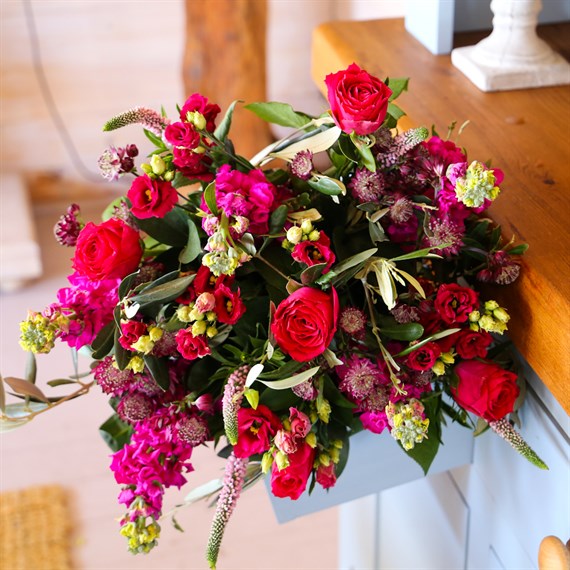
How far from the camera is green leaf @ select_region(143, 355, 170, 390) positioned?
0.71 metres

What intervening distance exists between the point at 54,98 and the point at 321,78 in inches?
79.8

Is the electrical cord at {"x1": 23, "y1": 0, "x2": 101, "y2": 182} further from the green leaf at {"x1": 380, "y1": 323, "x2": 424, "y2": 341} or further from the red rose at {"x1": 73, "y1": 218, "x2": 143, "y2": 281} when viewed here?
the green leaf at {"x1": 380, "y1": 323, "x2": 424, "y2": 341}

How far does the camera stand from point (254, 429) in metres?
0.68

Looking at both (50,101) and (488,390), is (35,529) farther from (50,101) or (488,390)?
(50,101)

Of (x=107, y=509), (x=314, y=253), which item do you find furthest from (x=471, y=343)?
(x=107, y=509)

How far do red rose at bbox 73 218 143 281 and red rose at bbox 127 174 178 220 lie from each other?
0.9 inches

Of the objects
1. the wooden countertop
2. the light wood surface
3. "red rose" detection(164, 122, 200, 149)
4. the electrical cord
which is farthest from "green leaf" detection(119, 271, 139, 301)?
the electrical cord

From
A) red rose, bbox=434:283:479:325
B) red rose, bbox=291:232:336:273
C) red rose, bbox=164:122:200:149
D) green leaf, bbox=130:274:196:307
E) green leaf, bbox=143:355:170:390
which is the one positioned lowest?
green leaf, bbox=143:355:170:390

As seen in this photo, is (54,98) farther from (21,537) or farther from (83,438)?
(21,537)

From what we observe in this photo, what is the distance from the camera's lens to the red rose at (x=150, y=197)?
2.24 ft

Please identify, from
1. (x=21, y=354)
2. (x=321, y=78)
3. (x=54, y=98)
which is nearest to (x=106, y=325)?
(x=321, y=78)

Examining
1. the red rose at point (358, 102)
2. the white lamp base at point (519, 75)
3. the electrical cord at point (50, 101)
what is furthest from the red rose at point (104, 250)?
the electrical cord at point (50, 101)

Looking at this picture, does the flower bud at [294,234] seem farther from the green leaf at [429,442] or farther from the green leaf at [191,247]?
the green leaf at [429,442]

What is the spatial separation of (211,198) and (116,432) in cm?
31
